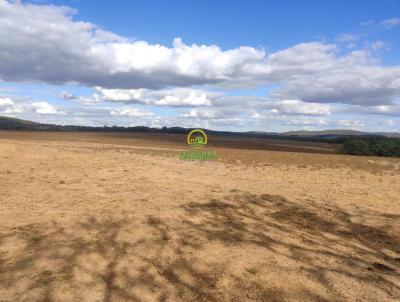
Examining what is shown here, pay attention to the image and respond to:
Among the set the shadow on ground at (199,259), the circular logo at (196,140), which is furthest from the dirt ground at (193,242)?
the circular logo at (196,140)

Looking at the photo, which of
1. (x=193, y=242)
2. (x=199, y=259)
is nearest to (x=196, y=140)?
(x=193, y=242)

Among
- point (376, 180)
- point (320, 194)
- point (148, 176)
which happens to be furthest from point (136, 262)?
point (376, 180)

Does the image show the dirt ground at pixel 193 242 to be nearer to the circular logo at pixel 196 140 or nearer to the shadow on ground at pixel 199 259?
the shadow on ground at pixel 199 259

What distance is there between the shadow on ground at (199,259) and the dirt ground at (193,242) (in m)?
0.02

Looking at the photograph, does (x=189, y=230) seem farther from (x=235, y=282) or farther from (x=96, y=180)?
(x=96, y=180)

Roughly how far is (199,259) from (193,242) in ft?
2.48

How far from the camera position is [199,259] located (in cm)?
575

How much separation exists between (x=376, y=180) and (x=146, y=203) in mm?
12042

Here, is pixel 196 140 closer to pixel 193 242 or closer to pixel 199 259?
pixel 193 242

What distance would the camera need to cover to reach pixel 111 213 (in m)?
8.33

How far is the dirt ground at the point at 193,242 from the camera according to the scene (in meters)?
4.84

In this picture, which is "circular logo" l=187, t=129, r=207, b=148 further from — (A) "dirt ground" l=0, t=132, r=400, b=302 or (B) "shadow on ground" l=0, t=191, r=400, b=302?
(B) "shadow on ground" l=0, t=191, r=400, b=302

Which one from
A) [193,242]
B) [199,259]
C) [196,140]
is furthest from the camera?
[196,140]

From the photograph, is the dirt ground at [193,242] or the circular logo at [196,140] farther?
the circular logo at [196,140]
